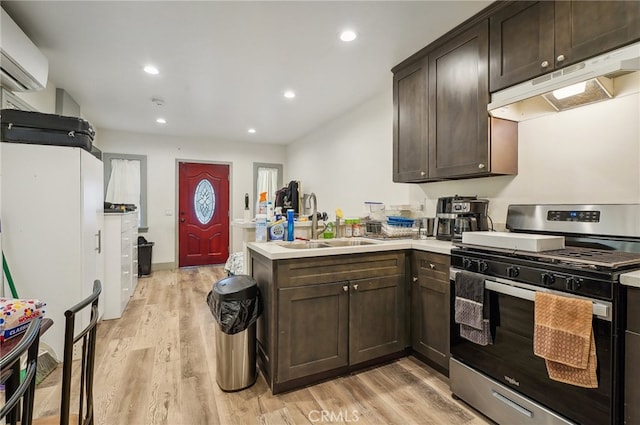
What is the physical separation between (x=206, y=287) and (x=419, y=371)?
136 inches

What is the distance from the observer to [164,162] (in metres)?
5.90

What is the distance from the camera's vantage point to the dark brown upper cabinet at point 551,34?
59.1 inches

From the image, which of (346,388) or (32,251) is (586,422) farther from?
(32,251)

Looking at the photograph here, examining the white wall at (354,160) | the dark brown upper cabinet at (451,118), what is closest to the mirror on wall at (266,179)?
the white wall at (354,160)

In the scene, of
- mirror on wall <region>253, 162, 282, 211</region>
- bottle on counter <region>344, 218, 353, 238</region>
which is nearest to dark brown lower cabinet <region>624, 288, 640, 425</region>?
bottle on counter <region>344, 218, 353, 238</region>

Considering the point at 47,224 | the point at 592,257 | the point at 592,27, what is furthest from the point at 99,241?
the point at 592,27

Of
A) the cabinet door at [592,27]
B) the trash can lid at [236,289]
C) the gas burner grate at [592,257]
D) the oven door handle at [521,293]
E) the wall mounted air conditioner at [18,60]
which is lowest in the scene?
the trash can lid at [236,289]

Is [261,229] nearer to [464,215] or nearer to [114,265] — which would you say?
[464,215]

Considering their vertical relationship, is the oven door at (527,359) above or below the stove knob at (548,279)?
below

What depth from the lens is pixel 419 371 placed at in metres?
2.28

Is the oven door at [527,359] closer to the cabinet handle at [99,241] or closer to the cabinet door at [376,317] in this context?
the cabinet door at [376,317]

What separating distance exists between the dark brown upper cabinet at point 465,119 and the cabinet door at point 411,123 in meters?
0.09

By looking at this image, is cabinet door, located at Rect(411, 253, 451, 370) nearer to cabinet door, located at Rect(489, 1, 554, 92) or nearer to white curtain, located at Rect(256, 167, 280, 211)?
cabinet door, located at Rect(489, 1, 554, 92)

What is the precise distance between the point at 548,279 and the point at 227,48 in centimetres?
284
